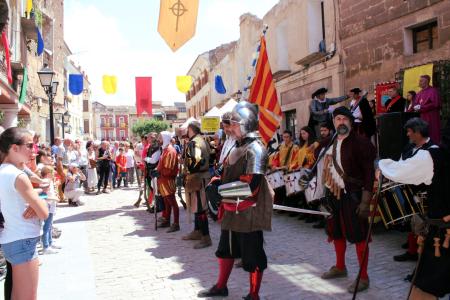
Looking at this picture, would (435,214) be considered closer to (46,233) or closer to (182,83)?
(46,233)

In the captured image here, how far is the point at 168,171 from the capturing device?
287 inches

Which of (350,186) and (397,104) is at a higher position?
(397,104)

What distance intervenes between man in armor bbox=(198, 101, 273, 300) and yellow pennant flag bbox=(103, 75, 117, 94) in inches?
758

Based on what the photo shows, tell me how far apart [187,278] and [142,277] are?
0.57m

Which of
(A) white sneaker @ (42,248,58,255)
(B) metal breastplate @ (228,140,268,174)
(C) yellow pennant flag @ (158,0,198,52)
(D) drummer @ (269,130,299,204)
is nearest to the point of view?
(B) metal breastplate @ (228,140,268,174)

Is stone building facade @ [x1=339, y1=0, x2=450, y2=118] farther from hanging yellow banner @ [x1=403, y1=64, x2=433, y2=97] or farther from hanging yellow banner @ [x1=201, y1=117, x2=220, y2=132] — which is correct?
hanging yellow banner @ [x1=201, y1=117, x2=220, y2=132]

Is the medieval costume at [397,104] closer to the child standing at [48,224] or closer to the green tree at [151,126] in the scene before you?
the child standing at [48,224]

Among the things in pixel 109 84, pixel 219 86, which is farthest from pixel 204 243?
pixel 219 86

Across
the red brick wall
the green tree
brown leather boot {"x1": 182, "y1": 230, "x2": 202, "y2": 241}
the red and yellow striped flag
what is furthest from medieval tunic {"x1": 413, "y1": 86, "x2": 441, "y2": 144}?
the green tree

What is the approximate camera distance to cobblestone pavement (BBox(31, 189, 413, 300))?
4344 millimetres

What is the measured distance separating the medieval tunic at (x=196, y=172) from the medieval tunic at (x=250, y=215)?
252cm

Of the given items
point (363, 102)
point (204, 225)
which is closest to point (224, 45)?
point (363, 102)

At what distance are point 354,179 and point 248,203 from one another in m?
1.27

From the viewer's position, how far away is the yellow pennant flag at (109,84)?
21.9 meters
